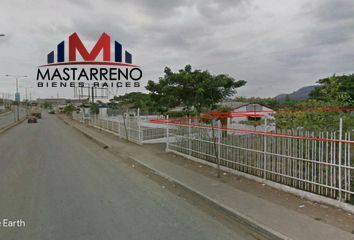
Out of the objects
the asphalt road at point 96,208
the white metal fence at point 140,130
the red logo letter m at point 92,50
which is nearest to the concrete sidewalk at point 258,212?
the asphalt road at point 96,208

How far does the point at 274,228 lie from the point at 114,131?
19469mm

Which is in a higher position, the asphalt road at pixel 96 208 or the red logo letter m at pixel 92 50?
the red logo letter m at pixel 92 50

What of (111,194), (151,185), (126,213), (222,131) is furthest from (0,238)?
(222,131)

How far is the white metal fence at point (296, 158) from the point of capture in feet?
16.3

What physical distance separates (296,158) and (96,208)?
412 centimetres

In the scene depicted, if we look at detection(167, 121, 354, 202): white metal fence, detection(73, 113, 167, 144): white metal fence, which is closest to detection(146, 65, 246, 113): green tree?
detection(73, 113, 167, 144): white metal fence

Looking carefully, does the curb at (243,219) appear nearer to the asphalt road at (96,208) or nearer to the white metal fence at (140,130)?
the asphalt road at (96,208)

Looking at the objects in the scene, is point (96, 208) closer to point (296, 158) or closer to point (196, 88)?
point (296, 158)

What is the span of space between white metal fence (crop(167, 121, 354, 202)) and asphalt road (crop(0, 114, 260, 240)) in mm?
2101

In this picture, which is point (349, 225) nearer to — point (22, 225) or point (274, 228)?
point (274, 228)

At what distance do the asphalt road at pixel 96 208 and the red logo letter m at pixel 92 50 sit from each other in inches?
548

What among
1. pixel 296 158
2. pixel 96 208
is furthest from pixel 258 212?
pixel 96 208

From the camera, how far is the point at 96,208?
536 cm

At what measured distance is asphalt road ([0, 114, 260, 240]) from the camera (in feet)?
14.0
